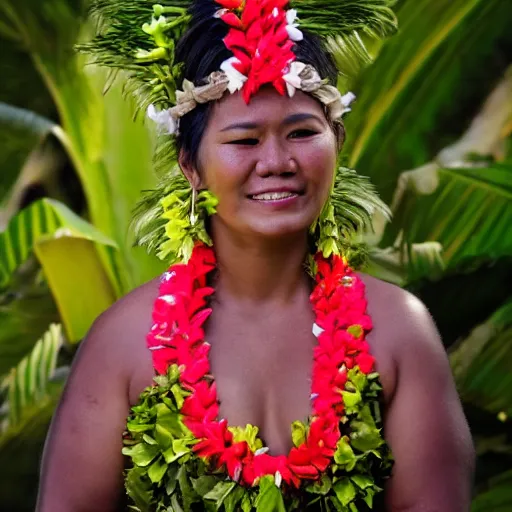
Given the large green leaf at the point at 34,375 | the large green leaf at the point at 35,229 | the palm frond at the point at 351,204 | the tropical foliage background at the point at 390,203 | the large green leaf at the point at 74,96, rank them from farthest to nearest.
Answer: the large green leaf at the point at 74,96 → the large green leaf at the point at 34,375 → the tropical foliage background at the point at 390,203 → the large green leaf at the point at 35,229 → the palm frond at the point at 351,204

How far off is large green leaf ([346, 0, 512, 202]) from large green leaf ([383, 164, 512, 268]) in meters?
0.14

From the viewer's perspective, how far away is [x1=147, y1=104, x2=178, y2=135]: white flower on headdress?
7.89ft

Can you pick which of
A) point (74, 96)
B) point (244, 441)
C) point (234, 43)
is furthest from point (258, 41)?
point (74, 96)

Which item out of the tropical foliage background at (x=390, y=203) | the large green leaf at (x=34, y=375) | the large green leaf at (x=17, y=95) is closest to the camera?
the tropical foliage background at (x=390, y=203)

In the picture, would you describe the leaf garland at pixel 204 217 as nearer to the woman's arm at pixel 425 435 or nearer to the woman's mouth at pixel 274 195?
the woman's mouth at pixel 274 195

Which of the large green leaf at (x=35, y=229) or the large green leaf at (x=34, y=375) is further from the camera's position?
the large green leaf at (x=34, y=375)

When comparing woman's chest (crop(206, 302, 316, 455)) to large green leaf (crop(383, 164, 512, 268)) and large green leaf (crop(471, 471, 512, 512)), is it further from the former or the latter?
large green leaf (crop(471, 471, 512, 512))

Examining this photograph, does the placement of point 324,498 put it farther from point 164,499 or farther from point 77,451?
point 77,451

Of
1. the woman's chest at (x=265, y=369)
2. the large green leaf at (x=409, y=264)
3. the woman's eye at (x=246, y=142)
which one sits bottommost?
the large green leaf at (x=409, y=264)

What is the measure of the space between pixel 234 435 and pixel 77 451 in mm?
307

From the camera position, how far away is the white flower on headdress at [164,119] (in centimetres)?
241

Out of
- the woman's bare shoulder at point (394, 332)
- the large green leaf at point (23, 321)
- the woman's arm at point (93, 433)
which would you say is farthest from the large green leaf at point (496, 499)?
the woman's arm at point (93, 433)

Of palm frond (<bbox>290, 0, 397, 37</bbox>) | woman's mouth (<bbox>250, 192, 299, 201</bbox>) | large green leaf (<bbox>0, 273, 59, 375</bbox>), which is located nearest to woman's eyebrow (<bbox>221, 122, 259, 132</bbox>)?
woman's mouth (<bbox>250, 192, 299, 201</bbox>)

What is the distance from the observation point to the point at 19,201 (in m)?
4.37
